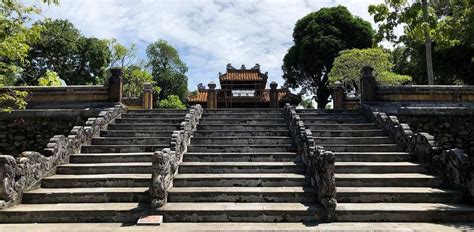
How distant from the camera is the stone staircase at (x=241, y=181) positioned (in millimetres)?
6055

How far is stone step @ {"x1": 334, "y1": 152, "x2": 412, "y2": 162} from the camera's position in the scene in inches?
313

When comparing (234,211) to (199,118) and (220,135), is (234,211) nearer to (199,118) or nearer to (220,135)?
(220,135)

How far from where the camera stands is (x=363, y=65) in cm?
2339

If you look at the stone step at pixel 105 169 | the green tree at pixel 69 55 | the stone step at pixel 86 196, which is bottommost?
the stone step at pixel 86 196

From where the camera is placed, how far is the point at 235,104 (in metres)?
28.8

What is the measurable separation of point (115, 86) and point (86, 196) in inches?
203

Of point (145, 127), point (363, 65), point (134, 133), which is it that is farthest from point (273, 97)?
point (134, 133)

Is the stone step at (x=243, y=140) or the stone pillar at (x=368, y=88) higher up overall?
the stone pillar at (x=368, y=88)

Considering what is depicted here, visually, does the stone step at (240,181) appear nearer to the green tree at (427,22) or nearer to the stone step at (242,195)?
the stone step at (242,195)

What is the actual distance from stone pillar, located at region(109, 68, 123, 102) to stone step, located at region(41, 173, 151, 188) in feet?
13.9

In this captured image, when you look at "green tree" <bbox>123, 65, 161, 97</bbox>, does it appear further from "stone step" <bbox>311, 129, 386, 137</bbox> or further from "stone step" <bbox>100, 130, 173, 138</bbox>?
A: "stone step" <bbox>311, 129, 386, 137</bbox>

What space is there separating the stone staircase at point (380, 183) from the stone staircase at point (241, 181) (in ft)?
2.54

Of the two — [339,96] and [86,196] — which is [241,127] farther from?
[339,96]

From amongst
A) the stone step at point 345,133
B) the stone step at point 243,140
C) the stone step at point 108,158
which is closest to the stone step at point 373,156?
the stone step at point 345,133
